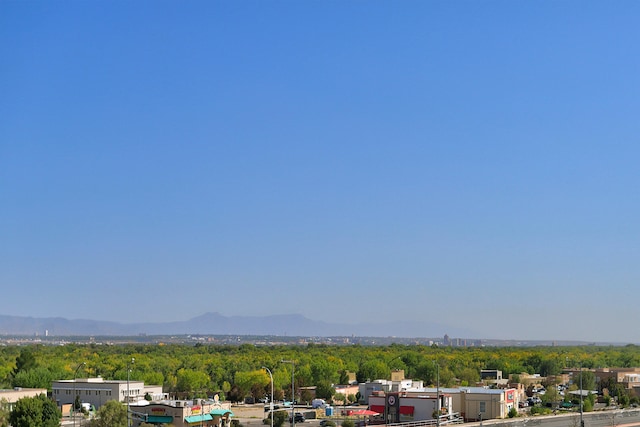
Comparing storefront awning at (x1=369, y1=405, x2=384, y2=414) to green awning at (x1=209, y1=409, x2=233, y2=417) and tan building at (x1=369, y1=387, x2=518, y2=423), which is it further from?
green awning at (x1=209, y1=409, x2=233, y2=417)

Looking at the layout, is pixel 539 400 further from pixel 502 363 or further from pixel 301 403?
pixel 502 363

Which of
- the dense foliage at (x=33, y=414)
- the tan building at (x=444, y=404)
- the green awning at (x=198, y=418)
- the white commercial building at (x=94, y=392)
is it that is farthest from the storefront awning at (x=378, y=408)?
the dense foliage at (x=33, y=414)

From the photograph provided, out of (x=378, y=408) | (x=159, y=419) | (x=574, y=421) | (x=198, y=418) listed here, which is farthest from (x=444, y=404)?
(x=159, y=419)

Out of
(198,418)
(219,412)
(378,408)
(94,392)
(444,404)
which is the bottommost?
(378,408)

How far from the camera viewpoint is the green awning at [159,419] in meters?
67.5

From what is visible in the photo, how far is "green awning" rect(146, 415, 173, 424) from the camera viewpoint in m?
67.5

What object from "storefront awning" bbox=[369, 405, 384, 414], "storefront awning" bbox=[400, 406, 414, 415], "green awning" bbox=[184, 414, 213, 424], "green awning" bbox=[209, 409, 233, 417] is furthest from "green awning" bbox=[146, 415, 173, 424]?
"storefront awning" bbox=[400, 406, 414, 415]

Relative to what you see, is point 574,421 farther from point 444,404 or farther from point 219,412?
point 219,412

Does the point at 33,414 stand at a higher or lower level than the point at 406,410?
higher

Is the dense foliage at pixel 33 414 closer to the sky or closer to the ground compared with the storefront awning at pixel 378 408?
closer to the sky

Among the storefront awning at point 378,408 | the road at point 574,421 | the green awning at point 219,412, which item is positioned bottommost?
the road at point 574,421

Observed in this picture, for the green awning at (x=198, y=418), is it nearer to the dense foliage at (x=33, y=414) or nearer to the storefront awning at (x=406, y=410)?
the dense foliage at (x=33, y=414)

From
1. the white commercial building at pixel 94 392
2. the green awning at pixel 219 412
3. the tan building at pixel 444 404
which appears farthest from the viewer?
the white commercial building at pixel 94 392

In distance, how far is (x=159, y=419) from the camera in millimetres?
67688
